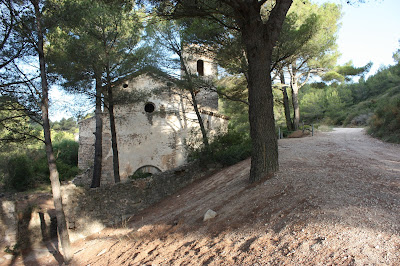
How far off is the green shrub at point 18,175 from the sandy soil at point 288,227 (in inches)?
281

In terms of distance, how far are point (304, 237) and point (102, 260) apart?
14.4 ft

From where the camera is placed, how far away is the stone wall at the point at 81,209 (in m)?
7.62

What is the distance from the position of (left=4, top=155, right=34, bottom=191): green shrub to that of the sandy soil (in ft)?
23.4

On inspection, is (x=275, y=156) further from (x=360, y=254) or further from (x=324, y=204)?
(x=360, y=254)

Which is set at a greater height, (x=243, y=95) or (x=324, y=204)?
(x=243, y=95)

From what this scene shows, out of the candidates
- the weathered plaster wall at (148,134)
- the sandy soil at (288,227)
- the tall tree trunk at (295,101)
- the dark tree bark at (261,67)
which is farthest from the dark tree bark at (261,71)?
the tall tree trunk at (295,101)

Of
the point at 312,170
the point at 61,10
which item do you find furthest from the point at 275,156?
the point at 61,10

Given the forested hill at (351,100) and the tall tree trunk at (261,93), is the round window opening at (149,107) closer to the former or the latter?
the tall tree trunk at (261,93)

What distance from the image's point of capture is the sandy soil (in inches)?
113

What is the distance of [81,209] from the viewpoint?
8234mm

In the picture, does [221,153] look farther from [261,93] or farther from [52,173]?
[52,173]

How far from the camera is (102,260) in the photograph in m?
5.70

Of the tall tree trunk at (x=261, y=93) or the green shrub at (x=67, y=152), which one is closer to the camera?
the tall tree trunk at (x=261, y=93)

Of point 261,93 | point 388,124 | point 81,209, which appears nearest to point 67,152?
point 81,209
